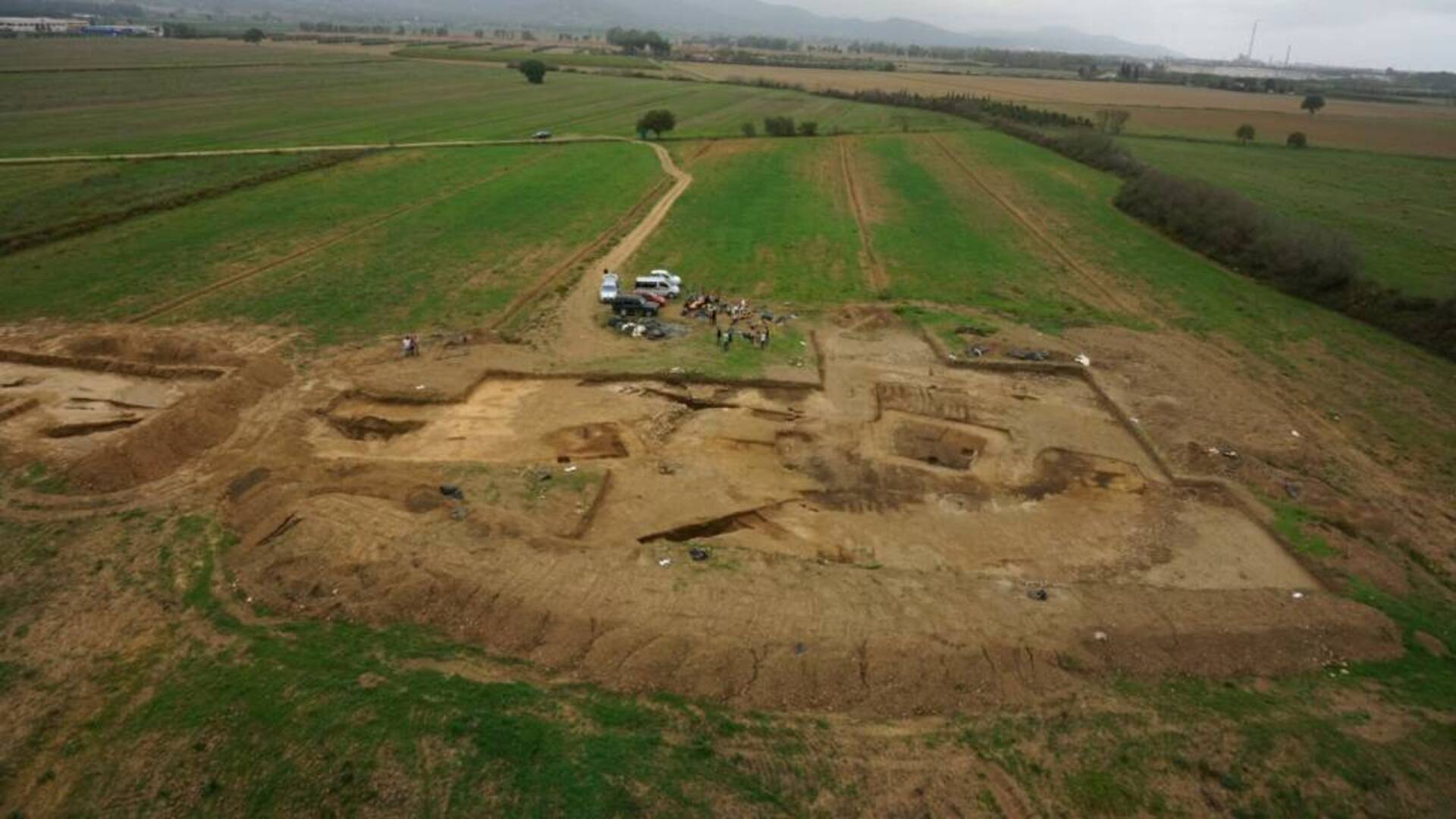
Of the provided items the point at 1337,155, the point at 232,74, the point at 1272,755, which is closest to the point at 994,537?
the point at 1272,755

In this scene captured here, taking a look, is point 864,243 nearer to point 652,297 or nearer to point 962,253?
point 962,253

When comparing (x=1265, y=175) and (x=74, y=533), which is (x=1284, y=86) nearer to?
(x=1265, y=175)

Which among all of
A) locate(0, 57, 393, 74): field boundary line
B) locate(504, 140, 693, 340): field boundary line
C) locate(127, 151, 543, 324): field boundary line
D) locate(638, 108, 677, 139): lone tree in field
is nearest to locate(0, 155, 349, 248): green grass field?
locate(127, 151, 543, 324): field boundary line

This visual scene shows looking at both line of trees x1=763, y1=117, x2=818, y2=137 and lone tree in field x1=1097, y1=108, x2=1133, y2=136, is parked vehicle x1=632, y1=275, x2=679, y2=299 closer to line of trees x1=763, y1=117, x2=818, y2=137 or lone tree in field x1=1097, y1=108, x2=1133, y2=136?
line of trees x1=763, y1=117, x2=818, y2=137

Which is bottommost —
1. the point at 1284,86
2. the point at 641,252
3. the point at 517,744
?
the point at 517,744

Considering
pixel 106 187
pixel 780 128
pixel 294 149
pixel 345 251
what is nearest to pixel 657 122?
pixel 780 128

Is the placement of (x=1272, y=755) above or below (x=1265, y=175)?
below
